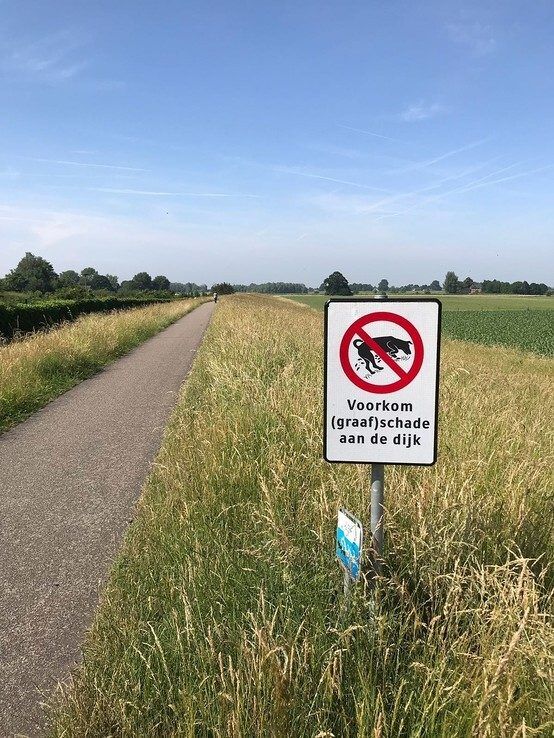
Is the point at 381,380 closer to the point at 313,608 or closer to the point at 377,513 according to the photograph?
the point at 377,513

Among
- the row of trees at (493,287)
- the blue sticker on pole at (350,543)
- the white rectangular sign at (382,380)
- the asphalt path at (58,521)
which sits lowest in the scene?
the asphalt path at (58,521)

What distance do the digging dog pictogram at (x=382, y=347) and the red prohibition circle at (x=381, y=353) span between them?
0.05 ft

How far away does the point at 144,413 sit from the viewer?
25.1ft

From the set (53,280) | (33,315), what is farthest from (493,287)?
(33,315)

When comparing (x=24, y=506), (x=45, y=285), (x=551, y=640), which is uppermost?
(x=45, y=285)

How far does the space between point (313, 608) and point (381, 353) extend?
1.09 metres

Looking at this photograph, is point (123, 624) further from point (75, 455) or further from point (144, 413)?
point (144, 413)

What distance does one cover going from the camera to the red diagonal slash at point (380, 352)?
187 centimetres

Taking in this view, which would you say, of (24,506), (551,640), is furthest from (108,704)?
(24,506)

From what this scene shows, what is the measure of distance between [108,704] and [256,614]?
648mm

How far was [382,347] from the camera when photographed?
187 cm

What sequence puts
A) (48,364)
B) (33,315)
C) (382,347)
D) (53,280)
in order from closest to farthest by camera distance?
(382,347), (48,364), (33,315), (53,280)

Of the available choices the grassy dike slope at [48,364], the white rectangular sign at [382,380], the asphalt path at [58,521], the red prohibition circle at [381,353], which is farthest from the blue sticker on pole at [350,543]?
the grassy dike slope at [48,364]

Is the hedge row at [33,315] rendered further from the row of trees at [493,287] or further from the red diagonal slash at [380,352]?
the row of trees at [493,287]
